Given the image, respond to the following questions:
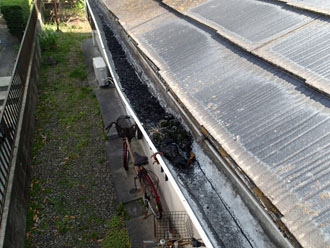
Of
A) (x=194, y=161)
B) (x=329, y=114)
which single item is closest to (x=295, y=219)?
(x=329, y=114)

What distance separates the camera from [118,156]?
8.06 metres

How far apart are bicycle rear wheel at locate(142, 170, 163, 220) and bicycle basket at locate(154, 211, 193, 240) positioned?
0.17 meters

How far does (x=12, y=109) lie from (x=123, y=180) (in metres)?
3.91

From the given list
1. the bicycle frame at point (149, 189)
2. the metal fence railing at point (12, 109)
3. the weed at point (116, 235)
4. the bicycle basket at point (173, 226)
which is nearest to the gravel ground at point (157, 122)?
the bicycle basket at point (173, 226)

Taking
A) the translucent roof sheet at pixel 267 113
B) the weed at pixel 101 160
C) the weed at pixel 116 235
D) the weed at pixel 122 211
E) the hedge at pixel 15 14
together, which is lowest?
the weed at pixel 116 235

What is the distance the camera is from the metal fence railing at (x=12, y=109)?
19.9 ft

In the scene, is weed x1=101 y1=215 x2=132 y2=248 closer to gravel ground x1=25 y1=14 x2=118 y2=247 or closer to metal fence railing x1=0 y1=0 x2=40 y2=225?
gravel ground x1=25 y1=14 x2=118 y2=247

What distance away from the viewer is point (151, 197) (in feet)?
20.8

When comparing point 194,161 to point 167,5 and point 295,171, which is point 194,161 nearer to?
point 295,171

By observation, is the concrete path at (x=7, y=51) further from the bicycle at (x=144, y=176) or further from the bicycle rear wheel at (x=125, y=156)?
the bicycle at (x=144, y=176)

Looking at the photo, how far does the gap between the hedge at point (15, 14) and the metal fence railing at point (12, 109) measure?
2.85 metres

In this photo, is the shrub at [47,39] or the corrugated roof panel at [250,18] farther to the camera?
the shrub at [47,39]

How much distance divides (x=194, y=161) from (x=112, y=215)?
12.8 feet

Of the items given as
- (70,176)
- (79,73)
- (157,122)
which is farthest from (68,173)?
(79,73)
